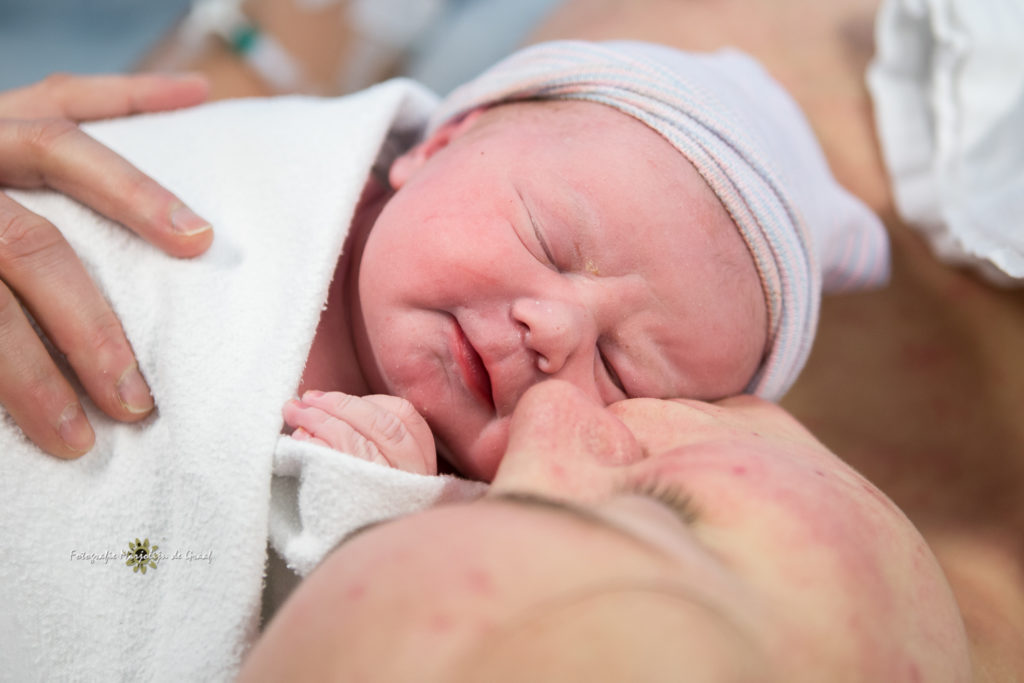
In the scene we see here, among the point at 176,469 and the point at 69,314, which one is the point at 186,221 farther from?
the point at 176,469

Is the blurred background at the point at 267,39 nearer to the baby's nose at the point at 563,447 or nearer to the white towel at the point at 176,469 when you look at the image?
the white towel at the point at 176,469

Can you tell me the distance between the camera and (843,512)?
0.55 metres

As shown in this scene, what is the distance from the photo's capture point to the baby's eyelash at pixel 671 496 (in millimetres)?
516

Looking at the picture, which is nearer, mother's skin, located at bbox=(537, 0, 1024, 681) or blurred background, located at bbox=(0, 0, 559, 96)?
mother's skin, located at bbox=(537, 0, 1024, 681)

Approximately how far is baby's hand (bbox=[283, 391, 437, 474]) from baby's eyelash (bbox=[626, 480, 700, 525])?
30 centimetres

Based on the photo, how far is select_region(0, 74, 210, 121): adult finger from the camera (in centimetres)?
107

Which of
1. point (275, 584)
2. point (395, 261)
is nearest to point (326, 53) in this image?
point (395, 261)

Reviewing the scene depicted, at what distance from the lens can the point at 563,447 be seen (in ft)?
1.98

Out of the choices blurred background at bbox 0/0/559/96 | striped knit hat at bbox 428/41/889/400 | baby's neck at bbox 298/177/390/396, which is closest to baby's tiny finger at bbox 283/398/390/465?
baby's neck at bbox 298/177/390/396

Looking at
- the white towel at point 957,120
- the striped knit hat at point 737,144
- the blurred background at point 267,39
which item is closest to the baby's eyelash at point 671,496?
the striped knit hat at point 737,144

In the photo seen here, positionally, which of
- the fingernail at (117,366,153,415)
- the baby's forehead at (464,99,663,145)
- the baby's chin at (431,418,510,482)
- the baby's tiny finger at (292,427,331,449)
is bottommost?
the baby's chin at (431,418,510,482)

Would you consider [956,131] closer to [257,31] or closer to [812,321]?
[812,321]

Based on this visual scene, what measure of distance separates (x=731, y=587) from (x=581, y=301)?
1.51 feet

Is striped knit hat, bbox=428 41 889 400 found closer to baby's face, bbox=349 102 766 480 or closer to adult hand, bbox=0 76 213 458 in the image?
baby's face, bbox=349 102 766 480
